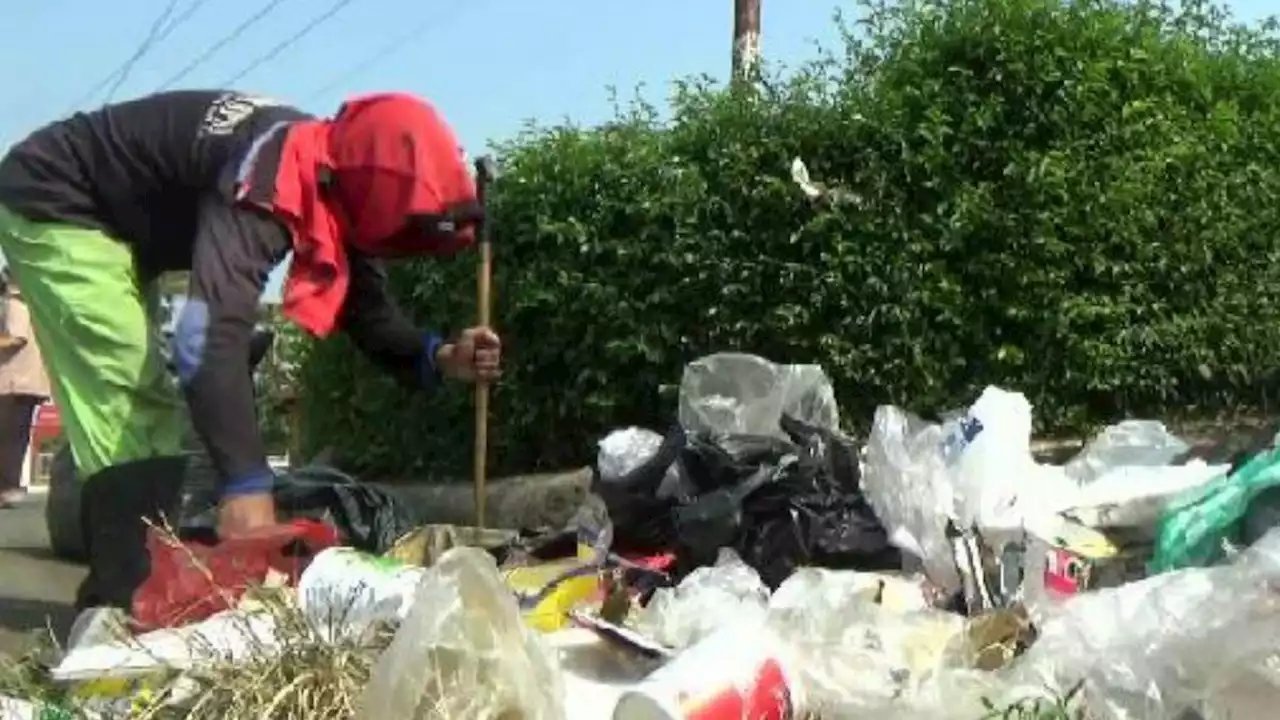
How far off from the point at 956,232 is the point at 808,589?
266 centimetres

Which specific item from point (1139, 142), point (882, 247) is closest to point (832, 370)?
point (882, 247)

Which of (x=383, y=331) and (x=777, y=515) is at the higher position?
(x=383, y=331)

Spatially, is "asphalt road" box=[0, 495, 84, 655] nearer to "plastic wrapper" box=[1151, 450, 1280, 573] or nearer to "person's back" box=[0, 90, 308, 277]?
"person's back" box=[0, 90, 308, 277]

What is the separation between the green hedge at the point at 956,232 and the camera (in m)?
6.44

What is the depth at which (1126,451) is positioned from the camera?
207 inches

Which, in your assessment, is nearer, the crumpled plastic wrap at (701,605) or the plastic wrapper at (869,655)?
the plastic wrapper at (869,655)

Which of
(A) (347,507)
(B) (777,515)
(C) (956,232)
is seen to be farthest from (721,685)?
(C) (956,232)

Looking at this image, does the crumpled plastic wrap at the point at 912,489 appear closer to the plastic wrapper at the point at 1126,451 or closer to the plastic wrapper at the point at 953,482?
the plastic wrapper at the point at 953,482

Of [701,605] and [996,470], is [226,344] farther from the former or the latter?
[996,470]

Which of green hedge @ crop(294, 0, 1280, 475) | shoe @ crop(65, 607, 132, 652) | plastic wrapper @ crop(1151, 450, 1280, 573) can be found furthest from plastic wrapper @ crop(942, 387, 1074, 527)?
shoe @ crop(65, 607, 132, 652)

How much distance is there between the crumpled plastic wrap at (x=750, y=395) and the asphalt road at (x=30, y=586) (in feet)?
6.07

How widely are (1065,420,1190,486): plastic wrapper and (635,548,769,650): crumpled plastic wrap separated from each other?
1.25 m

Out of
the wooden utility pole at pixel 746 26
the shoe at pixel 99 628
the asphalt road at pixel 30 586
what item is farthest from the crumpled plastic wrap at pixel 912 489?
the wooden utility pole at pixel 746 26

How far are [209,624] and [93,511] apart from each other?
2.68 feet
